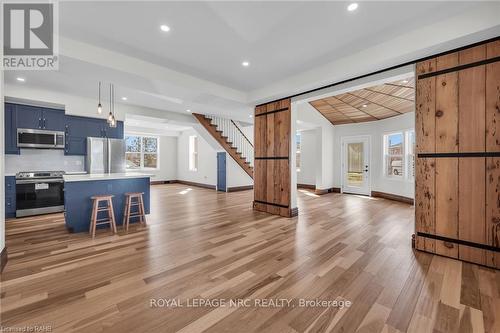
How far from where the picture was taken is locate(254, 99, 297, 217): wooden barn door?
15.9 ft

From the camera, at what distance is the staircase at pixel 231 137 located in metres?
7.81

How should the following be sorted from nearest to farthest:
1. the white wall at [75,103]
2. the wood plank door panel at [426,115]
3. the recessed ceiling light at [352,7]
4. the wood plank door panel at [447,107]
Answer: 1. the recessed ceiling light at [352,7]
2. the wood plank door panel at [447,107]
3. the wood plank door panel at [426,115]
4. the white wall at [75,103]

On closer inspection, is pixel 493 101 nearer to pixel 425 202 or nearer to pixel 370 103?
pixel 425 202

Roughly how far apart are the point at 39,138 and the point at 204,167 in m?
5.72

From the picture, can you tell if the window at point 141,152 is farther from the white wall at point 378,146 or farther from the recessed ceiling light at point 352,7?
the recessed ceiling light at point 352,7

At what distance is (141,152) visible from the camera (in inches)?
419

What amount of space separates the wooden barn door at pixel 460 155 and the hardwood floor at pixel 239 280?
305 millimetres

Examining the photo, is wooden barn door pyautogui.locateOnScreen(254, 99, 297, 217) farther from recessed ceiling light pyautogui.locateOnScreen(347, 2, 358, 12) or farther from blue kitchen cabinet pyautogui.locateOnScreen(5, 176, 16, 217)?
blue kitchen cabinet pyautogui.locateOnScreen(5, 176, 16, 217)

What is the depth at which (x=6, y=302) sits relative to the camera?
6.27 ft

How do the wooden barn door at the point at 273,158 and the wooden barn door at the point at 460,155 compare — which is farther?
the wooden barn door at the point at 273,158

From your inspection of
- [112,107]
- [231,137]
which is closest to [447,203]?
[231,137]

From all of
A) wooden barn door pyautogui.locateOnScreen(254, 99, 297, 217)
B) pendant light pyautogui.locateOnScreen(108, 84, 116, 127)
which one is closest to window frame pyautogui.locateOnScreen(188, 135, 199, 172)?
pendant light pyautogui.locateOnScreen(108, 84, 116, 127)

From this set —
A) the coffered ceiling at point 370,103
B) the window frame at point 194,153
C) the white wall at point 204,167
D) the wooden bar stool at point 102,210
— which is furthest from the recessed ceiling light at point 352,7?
the window frame at point 194,153

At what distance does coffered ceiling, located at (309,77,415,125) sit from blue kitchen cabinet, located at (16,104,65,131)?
22.9ft
